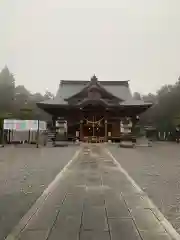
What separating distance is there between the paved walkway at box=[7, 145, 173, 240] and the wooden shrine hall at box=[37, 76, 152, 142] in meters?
27.6

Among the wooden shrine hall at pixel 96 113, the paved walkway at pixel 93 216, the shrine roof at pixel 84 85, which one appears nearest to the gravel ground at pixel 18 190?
the paved walkway at pixel 93 216

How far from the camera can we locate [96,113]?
37.1 metres

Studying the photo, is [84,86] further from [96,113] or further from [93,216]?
[93,216]

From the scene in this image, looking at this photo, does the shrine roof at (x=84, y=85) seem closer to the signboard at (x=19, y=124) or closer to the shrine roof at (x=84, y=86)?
the shrine roof at (x=84, y=86)

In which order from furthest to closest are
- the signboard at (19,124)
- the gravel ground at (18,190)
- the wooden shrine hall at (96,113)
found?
the wooden shrine hall at (96,113) < the signboard at (19,124) < the gravel ground at (18,190)

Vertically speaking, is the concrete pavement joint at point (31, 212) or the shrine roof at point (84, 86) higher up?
the shrine roof at point (84, 86)

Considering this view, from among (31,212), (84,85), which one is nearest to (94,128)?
(84,85)

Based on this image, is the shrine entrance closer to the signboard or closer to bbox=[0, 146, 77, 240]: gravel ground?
the signboard

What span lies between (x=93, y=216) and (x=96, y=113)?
3161 centimetres

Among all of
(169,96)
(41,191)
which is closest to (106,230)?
(41,191)

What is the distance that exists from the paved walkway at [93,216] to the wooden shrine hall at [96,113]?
90.5 feet

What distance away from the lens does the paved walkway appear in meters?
4.54

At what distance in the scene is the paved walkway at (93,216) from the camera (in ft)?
14.9

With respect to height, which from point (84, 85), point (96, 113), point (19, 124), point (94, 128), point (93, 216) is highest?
point (84, 85)
